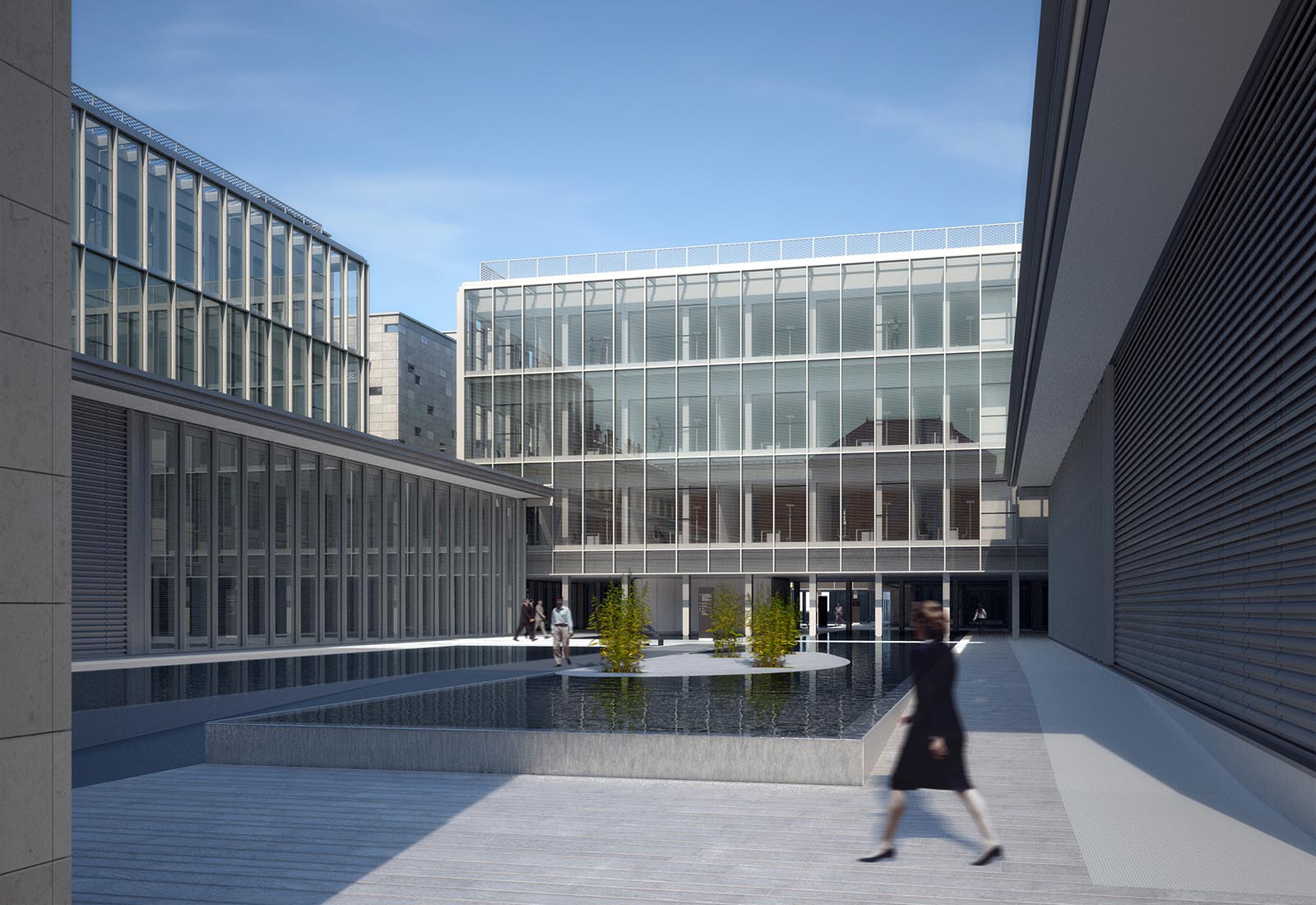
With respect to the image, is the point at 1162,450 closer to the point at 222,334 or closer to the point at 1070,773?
the point at 1070,773

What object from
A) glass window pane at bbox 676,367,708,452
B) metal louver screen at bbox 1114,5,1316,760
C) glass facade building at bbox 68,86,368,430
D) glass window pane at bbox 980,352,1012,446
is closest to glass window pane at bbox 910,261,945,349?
glass window pane at bbox 980,352,1012,446

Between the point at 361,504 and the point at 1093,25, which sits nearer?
the point at 1093,25

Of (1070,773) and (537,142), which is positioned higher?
(537,142)

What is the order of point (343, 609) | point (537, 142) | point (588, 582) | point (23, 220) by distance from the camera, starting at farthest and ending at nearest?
point (588, 582)
point (343, 609)
point (537, 142)
point (23, 220)

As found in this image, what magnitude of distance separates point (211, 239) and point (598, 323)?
17.1 m

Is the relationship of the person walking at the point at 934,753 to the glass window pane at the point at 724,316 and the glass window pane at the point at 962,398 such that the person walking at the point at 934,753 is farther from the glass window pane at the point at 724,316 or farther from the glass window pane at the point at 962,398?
the glass window pane at the point at 724,316

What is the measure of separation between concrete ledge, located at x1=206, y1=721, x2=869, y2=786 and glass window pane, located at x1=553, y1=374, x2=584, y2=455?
36.7 metres

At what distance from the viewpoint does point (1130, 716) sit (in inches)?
Answer: 585

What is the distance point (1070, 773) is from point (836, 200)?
30594 mm

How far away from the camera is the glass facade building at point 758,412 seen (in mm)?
44594

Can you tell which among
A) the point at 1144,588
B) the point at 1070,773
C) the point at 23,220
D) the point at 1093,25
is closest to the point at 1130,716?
the point at 1144,588

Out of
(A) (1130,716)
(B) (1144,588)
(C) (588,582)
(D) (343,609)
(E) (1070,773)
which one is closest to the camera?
(E) (1070,773)

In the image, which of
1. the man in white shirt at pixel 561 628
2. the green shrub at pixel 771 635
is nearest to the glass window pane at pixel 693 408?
the green shrub at pixel 771 635

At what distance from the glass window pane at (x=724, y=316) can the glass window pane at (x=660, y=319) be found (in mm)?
1501
